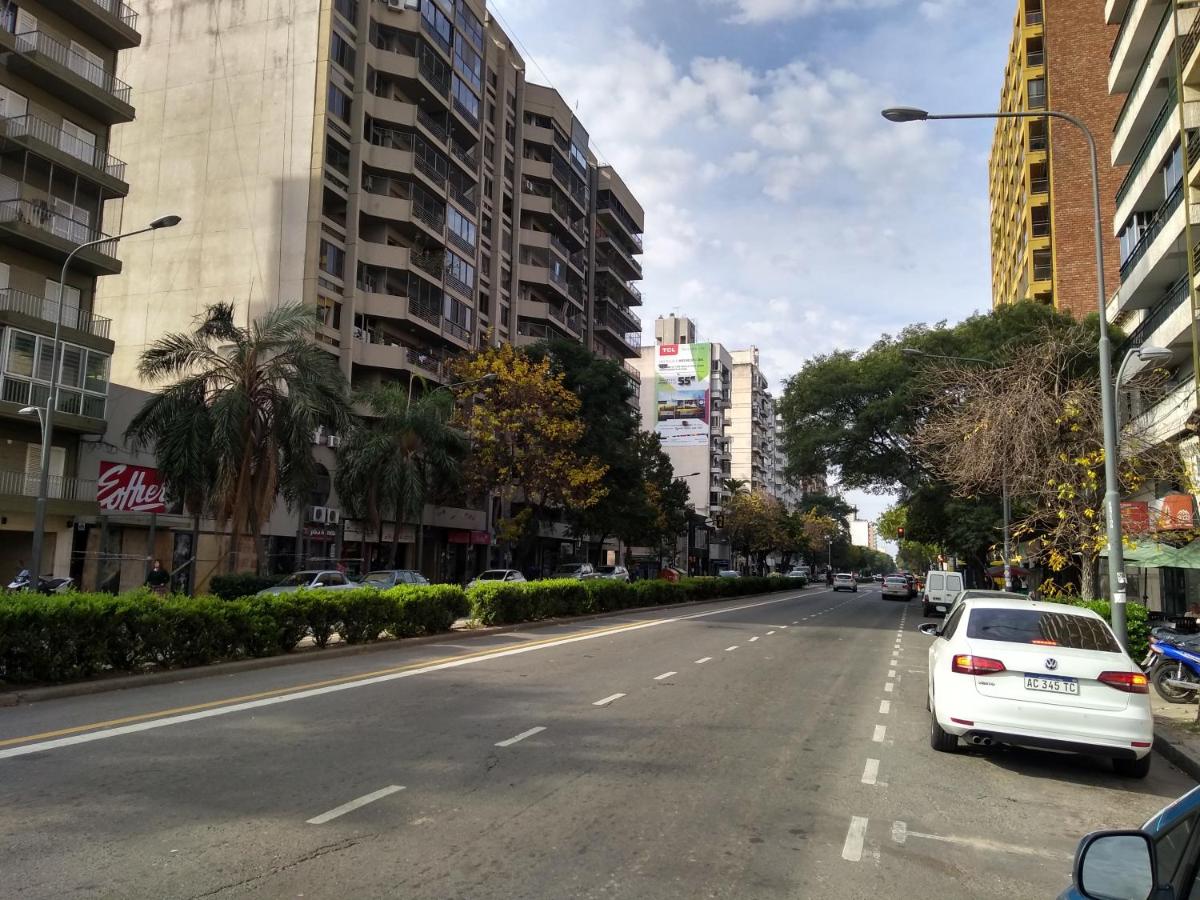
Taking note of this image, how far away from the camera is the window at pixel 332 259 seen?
131ft

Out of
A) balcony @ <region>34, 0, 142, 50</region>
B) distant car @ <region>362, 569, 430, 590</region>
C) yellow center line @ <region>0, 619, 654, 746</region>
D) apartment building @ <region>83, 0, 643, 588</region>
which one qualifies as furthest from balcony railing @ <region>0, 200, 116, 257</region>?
yellow center line @ <region>0, 619, 654, 746</region>

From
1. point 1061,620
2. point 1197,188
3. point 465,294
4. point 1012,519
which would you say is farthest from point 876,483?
point 1061,620

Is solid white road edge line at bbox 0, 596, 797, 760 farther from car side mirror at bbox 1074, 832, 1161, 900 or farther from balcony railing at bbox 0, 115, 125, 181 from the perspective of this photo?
balcony railing at bbox 0, 115, 125, 181

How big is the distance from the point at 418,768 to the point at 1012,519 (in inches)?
1164

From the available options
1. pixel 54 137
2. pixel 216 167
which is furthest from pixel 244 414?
pixel 216 167

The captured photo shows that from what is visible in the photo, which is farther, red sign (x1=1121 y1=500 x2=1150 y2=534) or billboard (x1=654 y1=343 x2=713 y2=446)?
billboard (x1=654 y1=343 x2=713 y2=446)

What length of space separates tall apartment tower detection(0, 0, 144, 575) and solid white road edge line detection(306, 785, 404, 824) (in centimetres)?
2497

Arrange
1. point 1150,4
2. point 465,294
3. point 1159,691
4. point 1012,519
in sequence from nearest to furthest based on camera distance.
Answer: point 1159,691 < point 1150,4 < point 1012,519 < point 465,294

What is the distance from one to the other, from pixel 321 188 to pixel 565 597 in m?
23.4

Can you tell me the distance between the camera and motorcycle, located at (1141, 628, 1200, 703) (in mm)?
11945

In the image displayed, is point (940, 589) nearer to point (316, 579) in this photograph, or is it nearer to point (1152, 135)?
point (1152, 135)

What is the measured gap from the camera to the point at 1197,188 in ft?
68.5

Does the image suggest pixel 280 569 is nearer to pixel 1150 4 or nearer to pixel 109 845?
pixel 109 845

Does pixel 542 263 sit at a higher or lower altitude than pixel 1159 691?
higher
